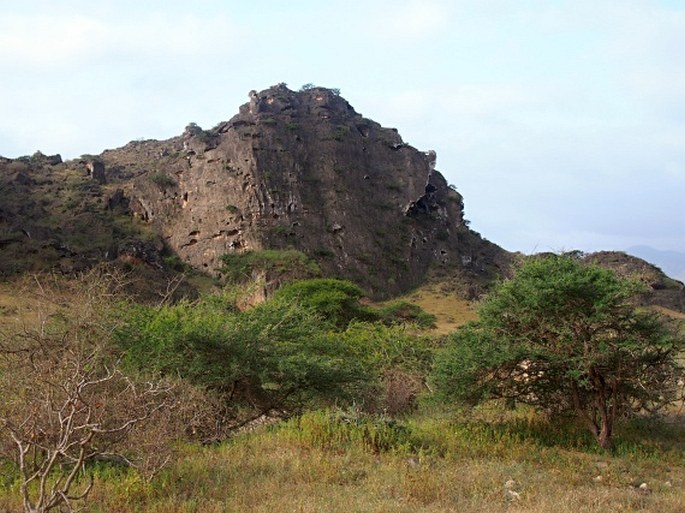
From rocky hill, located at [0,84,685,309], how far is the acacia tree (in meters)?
40.8

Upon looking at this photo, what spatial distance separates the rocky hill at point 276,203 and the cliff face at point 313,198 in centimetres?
13

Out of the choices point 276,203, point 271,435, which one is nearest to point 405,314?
point 276,203

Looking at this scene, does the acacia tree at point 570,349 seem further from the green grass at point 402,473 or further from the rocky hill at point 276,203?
the rocky hill at point 276,203

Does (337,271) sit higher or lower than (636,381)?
higher

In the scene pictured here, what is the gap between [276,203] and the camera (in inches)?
2394

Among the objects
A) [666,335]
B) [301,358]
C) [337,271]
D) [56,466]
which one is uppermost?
[337,271]

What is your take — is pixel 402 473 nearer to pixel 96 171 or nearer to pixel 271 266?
pixel 271 266

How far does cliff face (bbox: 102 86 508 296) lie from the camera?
195ft

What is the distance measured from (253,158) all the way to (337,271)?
13.8 metres

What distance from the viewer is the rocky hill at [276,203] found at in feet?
183

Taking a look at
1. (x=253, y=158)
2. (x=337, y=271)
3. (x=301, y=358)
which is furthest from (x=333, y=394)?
(x=253, y=158)

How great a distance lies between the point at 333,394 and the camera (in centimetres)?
1201

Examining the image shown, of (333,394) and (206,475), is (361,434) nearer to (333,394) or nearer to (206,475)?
(206,475)

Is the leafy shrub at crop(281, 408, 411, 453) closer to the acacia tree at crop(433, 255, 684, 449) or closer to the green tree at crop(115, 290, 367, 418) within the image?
the acacia tree at crop(433, 255, 684, 449)
